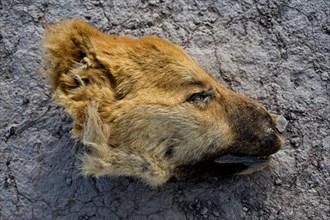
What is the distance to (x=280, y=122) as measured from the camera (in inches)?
A: 126

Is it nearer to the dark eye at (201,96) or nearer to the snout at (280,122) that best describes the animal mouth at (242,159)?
the snout at (280,122)

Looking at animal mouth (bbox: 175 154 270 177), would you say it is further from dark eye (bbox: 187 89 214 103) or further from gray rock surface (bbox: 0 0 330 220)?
dark eye (bbox: 187 89 214 103)

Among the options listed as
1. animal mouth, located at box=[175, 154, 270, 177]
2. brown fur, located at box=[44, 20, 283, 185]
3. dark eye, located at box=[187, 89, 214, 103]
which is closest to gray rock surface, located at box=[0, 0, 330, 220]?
animal mouth, located at box=[175, 154, 270, 177]

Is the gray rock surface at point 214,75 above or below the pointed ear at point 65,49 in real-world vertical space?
below

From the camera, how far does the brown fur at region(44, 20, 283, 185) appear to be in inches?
104

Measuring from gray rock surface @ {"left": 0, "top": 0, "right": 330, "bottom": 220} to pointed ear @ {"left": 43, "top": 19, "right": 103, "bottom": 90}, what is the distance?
67 centimetres

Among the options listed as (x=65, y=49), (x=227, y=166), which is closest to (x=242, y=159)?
(x=227, y=166)

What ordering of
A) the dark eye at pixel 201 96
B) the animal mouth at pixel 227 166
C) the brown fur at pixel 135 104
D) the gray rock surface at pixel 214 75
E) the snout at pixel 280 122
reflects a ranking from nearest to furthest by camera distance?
the brown fur at pixel 135 104 → the dark eye at pixel 201 96 → the animal mouth at pixel 227 166 → the snout at pixel 280 122 → the gray rock surface at pixel 214 75

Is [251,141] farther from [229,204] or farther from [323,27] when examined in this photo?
[323,27]

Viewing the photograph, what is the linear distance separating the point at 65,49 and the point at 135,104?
1.58 feet

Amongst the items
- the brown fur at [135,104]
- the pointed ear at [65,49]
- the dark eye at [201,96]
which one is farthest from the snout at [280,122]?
the pointed ear at [65,49]

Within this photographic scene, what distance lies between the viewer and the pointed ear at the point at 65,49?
8.85 feet

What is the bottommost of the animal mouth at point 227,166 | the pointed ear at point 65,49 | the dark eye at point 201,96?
the animal mouth at point 227,166

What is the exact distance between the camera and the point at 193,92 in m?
2.80
